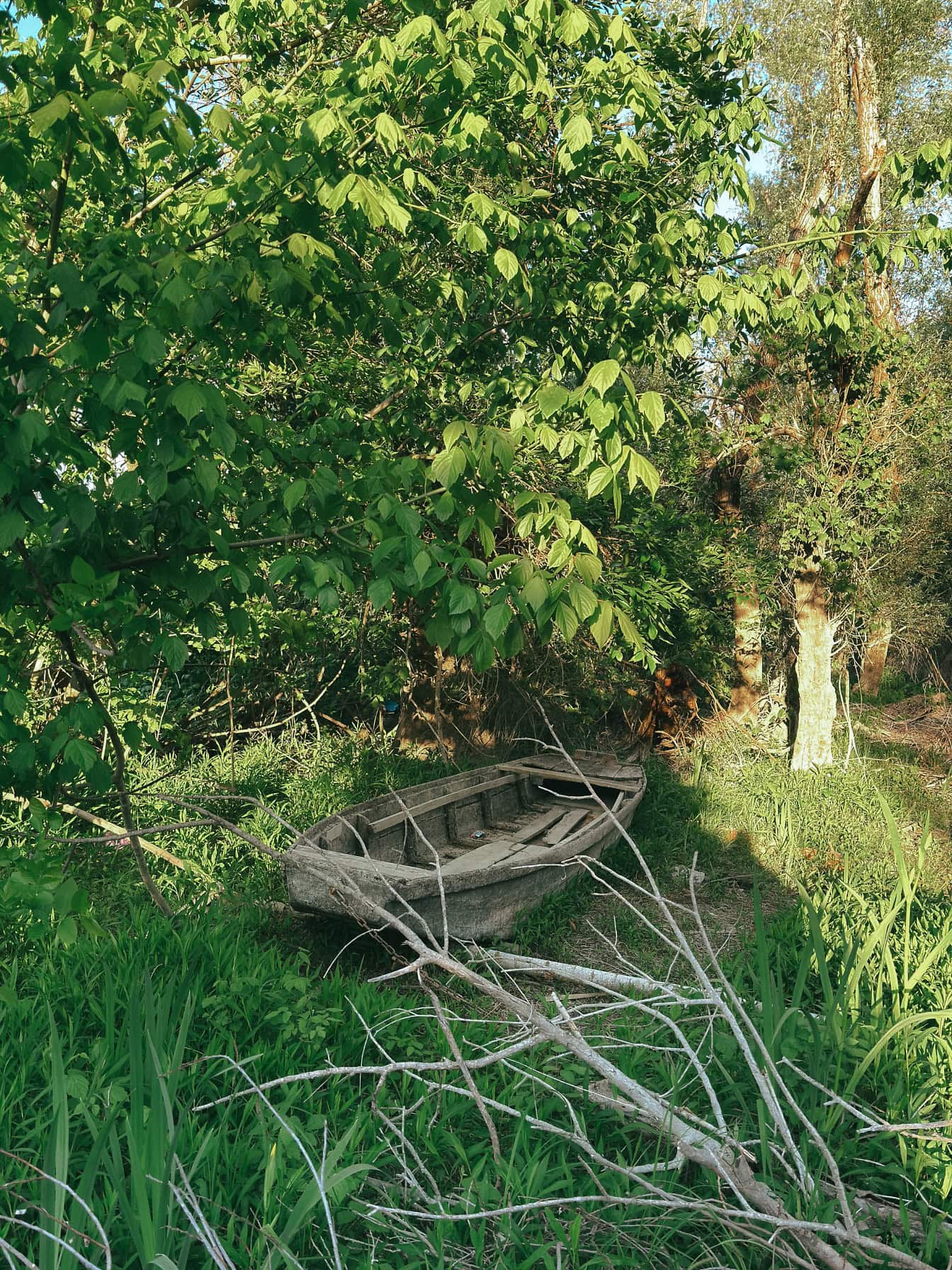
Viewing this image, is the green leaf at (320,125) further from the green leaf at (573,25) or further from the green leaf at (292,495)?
the green leaf at (292,495)

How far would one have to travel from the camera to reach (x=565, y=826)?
797 cm

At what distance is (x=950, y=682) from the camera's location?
1781 centimetres

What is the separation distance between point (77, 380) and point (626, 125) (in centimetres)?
588

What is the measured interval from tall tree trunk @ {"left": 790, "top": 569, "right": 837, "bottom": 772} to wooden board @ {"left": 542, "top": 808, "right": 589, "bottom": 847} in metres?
3.10

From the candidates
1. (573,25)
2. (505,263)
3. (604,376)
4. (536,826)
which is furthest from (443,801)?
(573,25)

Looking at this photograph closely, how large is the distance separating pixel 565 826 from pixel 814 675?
3833 mm

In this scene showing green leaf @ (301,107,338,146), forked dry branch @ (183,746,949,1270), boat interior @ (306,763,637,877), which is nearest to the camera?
forked dry branch @ (183,746,949,1270)

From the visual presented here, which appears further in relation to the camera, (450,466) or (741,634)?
(741,634)

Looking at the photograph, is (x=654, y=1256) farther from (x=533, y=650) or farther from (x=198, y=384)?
(x=533, y=650)

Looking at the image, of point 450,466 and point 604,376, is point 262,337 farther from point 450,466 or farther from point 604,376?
point 604,376

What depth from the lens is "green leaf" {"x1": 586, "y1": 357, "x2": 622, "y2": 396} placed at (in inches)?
104

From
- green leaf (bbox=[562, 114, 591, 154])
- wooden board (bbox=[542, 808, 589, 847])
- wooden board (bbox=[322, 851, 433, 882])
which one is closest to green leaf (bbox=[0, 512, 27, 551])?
green leaf (bbox=[562, 114, 591, 154])

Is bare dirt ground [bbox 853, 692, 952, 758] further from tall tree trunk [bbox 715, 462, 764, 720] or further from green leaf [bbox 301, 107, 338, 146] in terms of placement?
green leaf [bbox 301, 107, 338, 146]

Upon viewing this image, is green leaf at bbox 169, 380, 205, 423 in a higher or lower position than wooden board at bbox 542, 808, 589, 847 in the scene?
higher
